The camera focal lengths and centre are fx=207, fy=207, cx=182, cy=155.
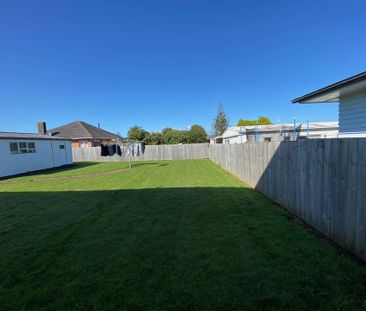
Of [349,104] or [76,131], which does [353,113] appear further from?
[76,131]

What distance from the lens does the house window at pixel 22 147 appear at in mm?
14352

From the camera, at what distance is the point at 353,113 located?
212 inches

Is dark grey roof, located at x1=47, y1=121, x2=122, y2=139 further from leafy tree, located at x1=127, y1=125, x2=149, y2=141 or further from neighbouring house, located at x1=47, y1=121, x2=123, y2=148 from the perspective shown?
leafy tree, located at x1=127, y1=125, x2=149, y2=141

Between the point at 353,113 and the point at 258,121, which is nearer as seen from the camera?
the point at 353,113

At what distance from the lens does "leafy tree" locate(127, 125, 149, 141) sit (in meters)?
36.7

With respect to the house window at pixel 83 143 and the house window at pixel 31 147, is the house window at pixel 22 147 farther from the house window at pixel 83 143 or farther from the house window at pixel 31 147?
the house window at pixel 83 143

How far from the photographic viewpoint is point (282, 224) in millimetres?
3928

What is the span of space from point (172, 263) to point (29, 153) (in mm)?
17235

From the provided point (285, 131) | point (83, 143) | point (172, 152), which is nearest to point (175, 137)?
point (172, 152)

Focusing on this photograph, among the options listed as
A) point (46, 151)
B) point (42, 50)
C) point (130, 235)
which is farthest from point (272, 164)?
point (46, 151)

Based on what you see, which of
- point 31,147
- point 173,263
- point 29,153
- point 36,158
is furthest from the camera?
point 36,158

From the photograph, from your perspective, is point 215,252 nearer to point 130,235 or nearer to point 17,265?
point 130,235

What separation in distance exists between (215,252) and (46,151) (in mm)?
18635

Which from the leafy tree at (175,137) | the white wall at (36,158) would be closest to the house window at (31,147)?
the white wall at (36,158)
